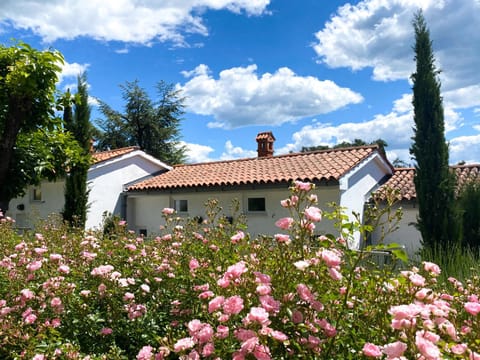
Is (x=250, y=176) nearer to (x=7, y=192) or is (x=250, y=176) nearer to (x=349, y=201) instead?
(x=349, y=201)

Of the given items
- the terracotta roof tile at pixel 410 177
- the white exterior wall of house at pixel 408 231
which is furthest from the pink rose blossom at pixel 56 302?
the terracotta roof tile at pixel 410 177

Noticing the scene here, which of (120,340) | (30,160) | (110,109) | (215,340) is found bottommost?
(120,340)

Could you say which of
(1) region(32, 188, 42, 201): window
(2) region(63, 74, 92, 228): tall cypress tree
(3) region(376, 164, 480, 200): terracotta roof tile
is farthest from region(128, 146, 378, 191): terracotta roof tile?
(1) region(32, 188, 42, 201): window

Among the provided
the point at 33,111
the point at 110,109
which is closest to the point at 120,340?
the point at 33,111

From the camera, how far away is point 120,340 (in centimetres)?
243

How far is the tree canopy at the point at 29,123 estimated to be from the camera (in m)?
Answer: 6.84

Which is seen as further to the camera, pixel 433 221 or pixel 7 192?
pixel 433 221

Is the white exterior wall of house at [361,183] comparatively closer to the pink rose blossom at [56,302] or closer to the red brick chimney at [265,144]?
the red brick chimney at [265,144]

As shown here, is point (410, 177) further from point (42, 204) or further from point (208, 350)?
point (42, 204)

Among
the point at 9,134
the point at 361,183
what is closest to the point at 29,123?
the point at 9,134

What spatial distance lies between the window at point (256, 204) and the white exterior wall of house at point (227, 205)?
138 mm

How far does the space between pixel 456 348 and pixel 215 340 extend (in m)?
0.94

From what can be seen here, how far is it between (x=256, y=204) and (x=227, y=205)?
3.68 feet

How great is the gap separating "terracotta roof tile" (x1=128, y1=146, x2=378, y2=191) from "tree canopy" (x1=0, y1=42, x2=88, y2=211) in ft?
19.4
